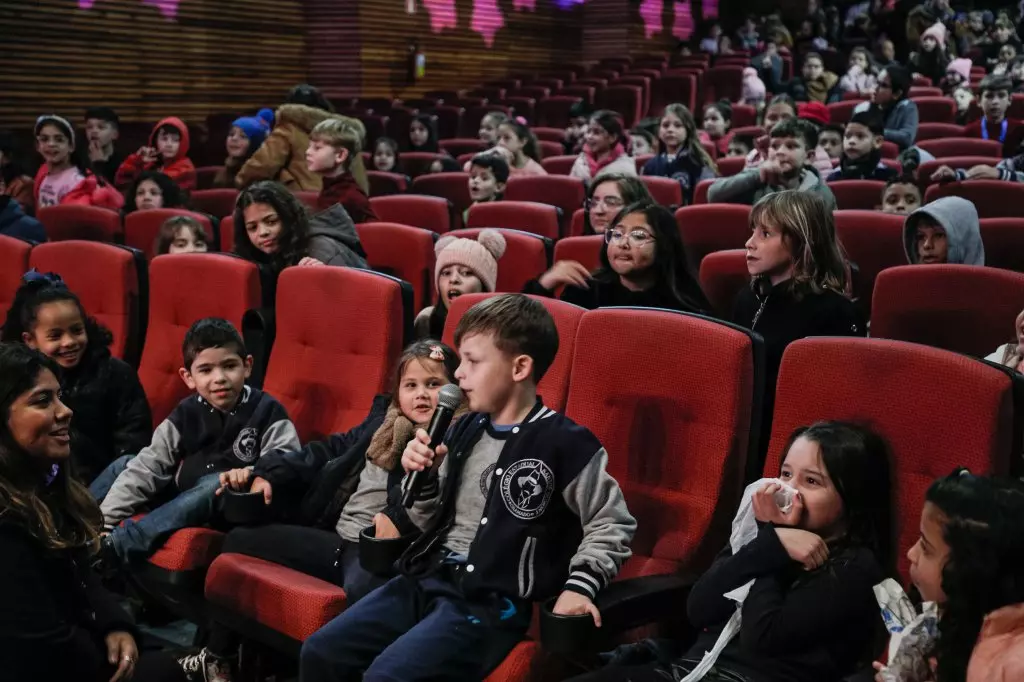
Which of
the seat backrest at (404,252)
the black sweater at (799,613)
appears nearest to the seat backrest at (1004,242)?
the seat backrest at (404,252)

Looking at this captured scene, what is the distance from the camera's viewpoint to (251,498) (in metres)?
2.16

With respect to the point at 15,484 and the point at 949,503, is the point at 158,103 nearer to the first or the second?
the point at 15,484

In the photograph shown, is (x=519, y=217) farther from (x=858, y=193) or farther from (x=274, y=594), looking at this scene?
(x=274, y=594)

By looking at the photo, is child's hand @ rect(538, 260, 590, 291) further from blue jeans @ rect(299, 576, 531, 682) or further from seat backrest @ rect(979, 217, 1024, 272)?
seat backrest @ rect(979, 217, 1024, 272)

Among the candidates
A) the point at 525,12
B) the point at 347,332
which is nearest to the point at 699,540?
the point at 347,332

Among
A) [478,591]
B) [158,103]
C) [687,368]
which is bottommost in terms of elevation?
[478,591]

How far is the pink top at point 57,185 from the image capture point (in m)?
4.80

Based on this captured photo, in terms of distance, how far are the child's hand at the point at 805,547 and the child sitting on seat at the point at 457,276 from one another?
1206 millimetres

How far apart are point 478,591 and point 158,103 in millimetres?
6704

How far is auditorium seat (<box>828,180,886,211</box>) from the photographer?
12.5 ft

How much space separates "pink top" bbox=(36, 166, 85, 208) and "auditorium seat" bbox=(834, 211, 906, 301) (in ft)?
10.5

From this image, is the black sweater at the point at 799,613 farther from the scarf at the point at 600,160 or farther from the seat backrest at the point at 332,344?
the scarf at the point at 600,160

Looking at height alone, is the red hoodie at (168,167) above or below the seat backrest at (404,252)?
above

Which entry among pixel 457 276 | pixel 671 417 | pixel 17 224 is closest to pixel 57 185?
pixel 17 224
